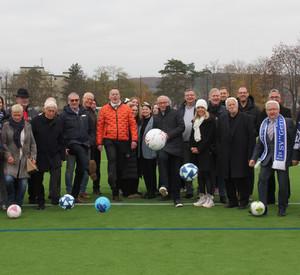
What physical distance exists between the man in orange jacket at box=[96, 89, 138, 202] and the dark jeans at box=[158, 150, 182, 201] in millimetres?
646

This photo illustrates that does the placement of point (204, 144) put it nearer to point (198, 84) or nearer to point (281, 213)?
point (281, 213)

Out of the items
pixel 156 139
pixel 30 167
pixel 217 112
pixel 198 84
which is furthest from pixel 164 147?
pixel 198 84

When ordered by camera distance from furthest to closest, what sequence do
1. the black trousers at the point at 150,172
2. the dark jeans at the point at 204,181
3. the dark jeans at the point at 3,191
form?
1. the black trousers at the point at 150,172
2. the dark jeans at the point at 204,181
3. the dark jeans at the point at 3,191

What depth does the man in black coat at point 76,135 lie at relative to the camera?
8.04 m

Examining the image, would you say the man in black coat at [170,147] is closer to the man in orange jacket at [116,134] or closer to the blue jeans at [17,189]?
the man in orange jacket at [116,134]

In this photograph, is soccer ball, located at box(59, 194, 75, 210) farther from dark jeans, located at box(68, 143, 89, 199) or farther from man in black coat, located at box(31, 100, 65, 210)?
dark jeans, located at box(68, 143, 89, 199)

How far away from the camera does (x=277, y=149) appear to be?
22.3 ft

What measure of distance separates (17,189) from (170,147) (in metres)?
2.90

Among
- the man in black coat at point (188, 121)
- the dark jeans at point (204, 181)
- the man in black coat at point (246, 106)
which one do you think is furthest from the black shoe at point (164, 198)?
the man in black coat at point (246, 106)

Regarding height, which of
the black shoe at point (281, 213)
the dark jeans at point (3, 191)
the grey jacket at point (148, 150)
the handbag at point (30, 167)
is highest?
the grey jacket at point (148, 150)
